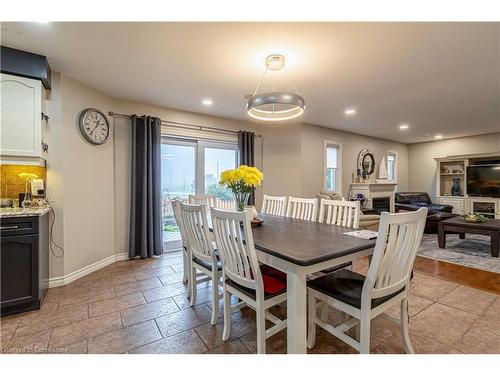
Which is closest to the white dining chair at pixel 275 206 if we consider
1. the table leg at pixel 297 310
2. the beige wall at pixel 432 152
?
the table leg at pixel 297 310

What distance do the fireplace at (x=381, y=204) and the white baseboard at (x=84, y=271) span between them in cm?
578

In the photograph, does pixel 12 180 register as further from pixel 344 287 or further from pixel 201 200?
pixel 344 287

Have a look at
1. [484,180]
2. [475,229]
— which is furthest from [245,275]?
[484,180]

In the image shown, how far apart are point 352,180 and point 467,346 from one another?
4.87 m

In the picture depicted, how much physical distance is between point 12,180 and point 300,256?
312cm

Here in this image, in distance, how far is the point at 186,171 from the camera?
4.36 m

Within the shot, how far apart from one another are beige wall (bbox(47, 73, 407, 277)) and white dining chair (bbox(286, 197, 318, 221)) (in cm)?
206

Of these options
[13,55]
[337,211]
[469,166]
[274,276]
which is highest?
[13,55]

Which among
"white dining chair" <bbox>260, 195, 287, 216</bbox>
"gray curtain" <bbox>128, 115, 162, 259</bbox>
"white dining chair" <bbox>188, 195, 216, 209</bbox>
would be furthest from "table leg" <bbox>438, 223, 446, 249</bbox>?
"gray curtain" <bbox>128, 115, 162, 259</bbox>

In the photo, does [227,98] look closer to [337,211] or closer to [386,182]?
[337,211]

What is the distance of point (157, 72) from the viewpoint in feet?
9.08

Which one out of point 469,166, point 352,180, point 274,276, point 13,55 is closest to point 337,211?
point 274,276

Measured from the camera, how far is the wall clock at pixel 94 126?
3.10m

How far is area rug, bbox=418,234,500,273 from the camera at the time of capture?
3.49m
